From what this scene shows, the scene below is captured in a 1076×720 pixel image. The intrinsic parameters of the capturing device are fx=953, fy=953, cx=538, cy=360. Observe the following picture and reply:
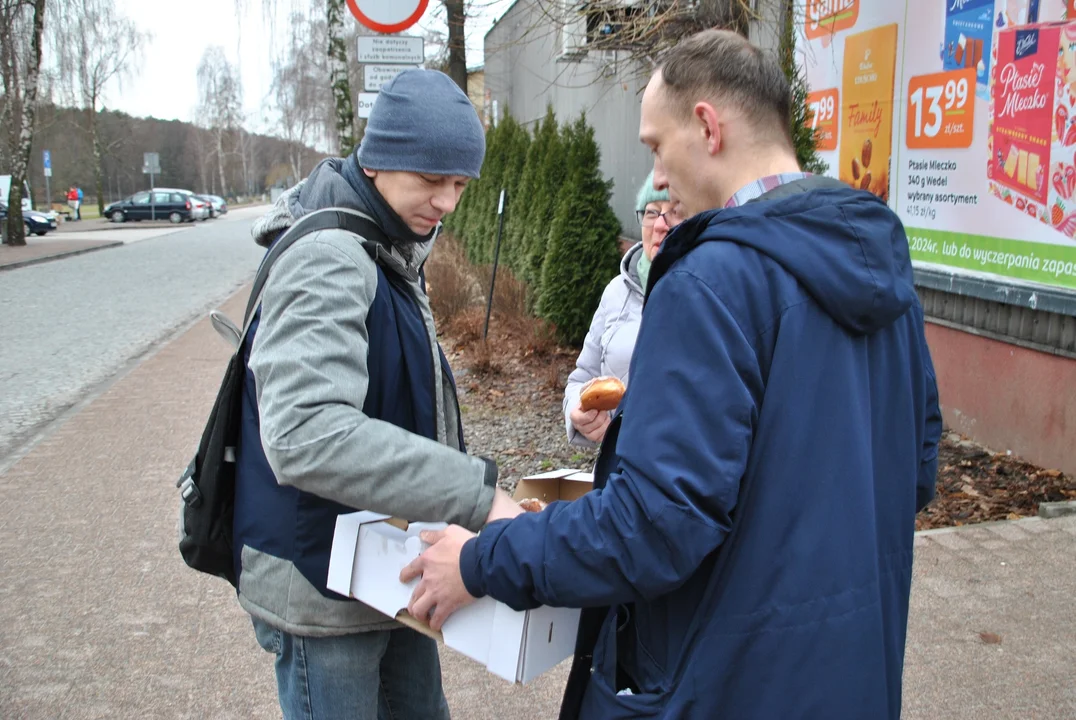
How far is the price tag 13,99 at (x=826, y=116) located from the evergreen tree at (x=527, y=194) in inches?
163

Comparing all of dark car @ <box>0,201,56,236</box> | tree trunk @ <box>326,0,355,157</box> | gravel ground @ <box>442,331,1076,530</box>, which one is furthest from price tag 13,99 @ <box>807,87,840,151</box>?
dark car @ <box>0,201,56,236</box>

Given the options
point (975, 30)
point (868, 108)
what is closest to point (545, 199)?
point (868, 108)

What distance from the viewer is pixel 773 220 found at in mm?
1355

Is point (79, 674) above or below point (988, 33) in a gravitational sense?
below

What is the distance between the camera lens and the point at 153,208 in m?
45.8

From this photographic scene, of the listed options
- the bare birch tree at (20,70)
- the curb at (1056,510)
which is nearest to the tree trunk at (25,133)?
the bare birch tree at (20,70)

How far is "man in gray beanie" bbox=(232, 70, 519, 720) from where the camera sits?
161 centimetres

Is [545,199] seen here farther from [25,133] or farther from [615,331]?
[25,133]

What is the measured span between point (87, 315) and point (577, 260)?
787 centimetres

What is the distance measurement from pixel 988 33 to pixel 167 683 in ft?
17.9

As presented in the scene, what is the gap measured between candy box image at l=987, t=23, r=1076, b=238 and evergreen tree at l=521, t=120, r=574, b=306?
5.30 meters

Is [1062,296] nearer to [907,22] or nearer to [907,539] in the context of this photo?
[907,22]

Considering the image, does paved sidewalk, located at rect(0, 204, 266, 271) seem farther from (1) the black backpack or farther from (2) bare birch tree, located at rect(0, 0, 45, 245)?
(1) the black backpack

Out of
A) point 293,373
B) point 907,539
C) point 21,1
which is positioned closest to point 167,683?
point 293,373
